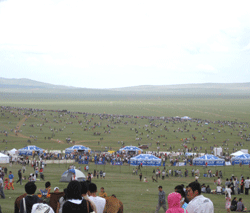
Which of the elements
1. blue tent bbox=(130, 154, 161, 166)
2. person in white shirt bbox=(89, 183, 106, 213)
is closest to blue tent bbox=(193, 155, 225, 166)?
blue tent bbox=(130, 154, 161, 166)

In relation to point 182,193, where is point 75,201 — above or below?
above

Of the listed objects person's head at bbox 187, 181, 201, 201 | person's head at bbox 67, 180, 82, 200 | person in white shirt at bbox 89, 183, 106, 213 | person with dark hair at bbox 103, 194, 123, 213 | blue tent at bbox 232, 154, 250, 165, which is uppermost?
person's head at bbox 67, 180, 82, 200

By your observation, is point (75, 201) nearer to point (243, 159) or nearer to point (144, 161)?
point (144, 161)

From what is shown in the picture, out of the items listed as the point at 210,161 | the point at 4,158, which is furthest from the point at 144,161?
the point at 4,158

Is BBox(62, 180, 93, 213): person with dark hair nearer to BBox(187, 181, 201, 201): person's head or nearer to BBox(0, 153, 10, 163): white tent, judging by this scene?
BBox(187, 181, 201, 201): person's head

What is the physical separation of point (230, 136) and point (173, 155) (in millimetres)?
33862

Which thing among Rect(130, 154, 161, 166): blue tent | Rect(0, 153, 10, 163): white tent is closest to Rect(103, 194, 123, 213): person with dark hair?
Rect(130, 154, 161, 166): blue tent

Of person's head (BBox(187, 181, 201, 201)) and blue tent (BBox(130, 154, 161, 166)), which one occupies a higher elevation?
person's head (BBox(187, 181, 201, 201))

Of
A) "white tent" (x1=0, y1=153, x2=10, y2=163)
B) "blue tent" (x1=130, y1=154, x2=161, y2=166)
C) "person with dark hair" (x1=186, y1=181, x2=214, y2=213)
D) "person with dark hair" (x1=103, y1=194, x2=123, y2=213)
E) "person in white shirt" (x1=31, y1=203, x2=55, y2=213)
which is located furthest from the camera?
"blue tent" (x1=130, y1=154, x2=161, y2=166)

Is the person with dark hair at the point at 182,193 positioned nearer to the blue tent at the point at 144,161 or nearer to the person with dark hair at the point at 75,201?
the person with dark hair at the point at 75,201

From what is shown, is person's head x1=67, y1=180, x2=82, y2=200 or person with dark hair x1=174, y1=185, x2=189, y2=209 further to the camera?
person with dark hair x1=174, y1=185, x2=189, y2=209

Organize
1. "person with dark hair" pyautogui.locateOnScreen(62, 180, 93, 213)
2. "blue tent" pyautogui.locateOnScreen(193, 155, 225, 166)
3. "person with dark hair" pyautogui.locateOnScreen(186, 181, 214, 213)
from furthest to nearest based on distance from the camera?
"blue tent" pyautogui.locateOnScreen(193, 155, 225, 166) < "person with dark hair" pyautogui.locateOnScreen(186, 181, 214, 213) < "person with dark hair" pyautogui.locateOnScreen(62, 180, 93, 213)

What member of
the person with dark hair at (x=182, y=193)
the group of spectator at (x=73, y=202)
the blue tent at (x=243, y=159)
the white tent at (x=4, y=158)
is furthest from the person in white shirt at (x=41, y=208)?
the blue tent at (x=243, y=159)

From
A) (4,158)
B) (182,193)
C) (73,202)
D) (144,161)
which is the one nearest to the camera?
(73,202)
